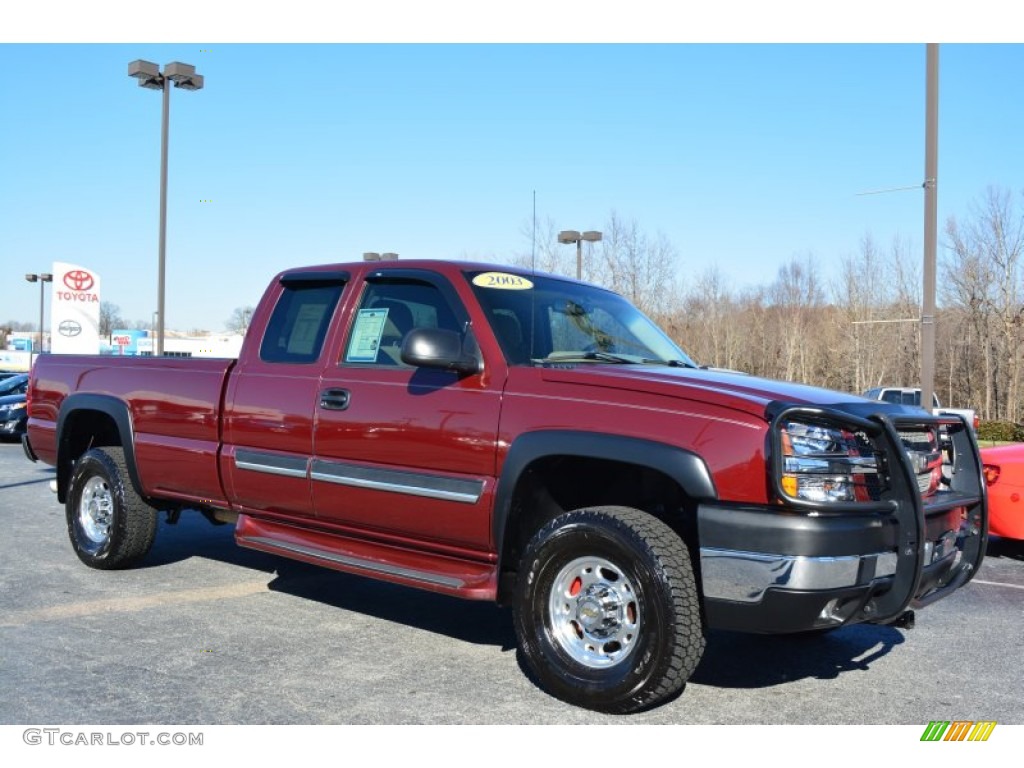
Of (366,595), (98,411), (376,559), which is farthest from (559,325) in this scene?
(98,411)

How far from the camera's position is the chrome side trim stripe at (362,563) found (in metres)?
4.56

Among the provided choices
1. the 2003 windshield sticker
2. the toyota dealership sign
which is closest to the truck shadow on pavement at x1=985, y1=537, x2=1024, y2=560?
the 2003 windshield sticker

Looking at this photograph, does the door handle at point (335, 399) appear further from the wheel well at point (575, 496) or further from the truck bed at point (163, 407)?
the wheel well at point (575, 496)

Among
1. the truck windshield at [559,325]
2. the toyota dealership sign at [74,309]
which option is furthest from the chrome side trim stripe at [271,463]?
the toyota dealership sign at [74,309]

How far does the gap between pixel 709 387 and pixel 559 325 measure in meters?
1.25

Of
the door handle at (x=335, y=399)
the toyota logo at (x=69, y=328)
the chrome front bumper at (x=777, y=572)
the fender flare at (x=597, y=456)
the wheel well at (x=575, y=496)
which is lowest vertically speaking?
the chrome front bumper at (x=777, y=572)

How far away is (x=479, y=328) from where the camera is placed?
4730 mm

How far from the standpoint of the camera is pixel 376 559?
489 cm

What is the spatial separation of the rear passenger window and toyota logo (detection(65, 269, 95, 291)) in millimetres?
19379

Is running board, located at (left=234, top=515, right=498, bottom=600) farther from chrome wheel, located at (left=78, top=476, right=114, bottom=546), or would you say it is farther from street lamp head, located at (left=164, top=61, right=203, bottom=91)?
street lamp head, located at (left=164, top=61, right=203, bottom=91)

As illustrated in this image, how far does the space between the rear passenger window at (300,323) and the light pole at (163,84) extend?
1468 cm

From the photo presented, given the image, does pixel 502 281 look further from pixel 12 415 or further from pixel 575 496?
pixel 12 415
